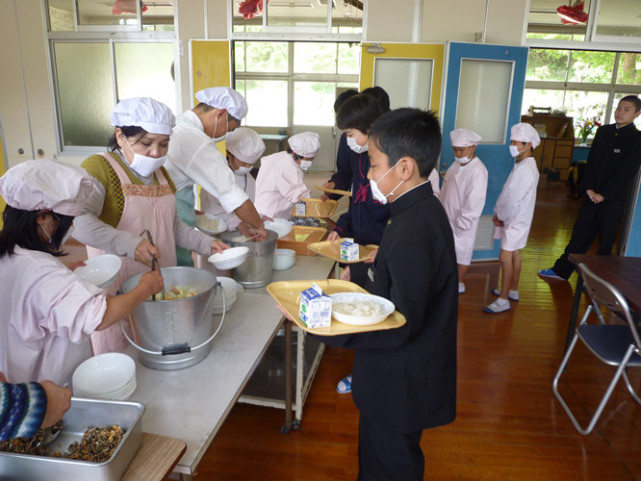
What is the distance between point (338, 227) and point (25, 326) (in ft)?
5.41

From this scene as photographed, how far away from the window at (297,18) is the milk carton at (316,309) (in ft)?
13.0

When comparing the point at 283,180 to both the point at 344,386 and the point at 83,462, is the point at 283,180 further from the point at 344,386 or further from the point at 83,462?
the point at 83,462

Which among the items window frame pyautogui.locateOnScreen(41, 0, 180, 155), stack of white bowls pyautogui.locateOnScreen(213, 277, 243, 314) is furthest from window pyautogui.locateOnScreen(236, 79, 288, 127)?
stack of white bowls pyautogui.locateOnScreen(213, 277, 243, 314)

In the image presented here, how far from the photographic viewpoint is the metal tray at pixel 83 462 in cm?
80

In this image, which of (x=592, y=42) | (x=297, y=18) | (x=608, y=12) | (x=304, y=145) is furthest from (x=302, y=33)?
(x=608, y=12)

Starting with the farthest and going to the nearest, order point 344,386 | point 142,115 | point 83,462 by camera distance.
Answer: point 344,386 → point 142,115 → point 83,462

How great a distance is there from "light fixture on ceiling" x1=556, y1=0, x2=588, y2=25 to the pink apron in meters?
4.64

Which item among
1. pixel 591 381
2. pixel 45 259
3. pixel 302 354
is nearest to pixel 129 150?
pixel 45 259

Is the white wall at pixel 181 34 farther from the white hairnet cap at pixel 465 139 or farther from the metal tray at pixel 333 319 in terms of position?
the metal tray at pixel 333 319

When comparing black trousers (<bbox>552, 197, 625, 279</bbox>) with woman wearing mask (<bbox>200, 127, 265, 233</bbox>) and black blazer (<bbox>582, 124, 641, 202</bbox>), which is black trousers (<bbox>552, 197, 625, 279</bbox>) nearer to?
black blazer (<bbox>582, 124, 641, 202</bbox>)

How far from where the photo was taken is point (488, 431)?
7.31 ft

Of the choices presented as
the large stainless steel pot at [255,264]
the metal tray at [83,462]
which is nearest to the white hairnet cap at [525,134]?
the large stainless steel pot at [255,264]

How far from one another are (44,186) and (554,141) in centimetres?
1016

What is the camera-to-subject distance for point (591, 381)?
2.69m
